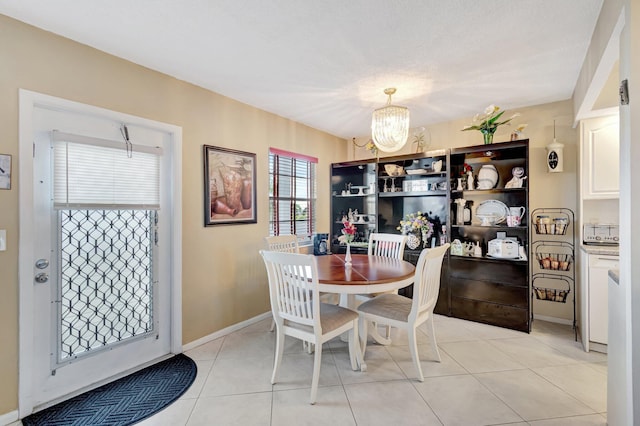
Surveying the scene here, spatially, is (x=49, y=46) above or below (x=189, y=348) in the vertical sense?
above

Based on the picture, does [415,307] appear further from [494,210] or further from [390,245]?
[494,210]

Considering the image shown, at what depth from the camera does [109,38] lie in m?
2.16

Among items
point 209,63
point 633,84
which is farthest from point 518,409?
point 209,63

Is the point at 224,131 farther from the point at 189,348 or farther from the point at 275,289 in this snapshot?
the point at 189,348

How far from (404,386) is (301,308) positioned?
982 millimetres

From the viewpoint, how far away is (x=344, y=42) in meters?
2.21

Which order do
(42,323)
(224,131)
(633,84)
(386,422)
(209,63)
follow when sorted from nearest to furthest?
(633,84) < (386,422) < (42,323) < (209,63) < (224,131)

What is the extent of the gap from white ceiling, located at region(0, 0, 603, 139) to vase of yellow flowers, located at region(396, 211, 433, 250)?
155cm

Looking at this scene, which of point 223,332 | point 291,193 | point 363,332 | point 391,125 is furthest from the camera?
point 291,193

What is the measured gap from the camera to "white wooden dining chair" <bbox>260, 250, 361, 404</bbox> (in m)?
2.09

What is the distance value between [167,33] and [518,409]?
11.5 ft

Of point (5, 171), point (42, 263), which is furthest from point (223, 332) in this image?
point (5, 171)

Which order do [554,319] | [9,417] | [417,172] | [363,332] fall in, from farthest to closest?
[417,172]
[554,319]
[363,332]
[9,417]

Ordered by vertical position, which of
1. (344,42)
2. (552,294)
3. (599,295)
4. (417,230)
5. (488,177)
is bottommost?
(552,294)
